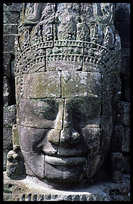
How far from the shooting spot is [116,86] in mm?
3055

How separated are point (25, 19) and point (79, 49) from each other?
Result: 98 centimetres

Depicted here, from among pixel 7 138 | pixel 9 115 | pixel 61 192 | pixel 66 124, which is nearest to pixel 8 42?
pixel 9 115

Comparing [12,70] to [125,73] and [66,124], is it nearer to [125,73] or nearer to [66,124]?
[66,124]

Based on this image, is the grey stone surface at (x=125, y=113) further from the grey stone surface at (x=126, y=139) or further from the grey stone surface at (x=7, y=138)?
the grey stone surface at (x=7, y=138)

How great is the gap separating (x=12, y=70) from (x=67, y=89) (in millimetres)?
1268

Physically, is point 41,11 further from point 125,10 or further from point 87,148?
point 87,148

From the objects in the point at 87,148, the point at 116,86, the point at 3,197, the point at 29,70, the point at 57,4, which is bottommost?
the point at 3,197

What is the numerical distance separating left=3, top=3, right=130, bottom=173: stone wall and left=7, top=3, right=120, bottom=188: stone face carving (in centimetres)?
48

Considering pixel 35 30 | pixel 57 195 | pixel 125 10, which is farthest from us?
pixel 125 10

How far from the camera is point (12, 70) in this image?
3.52 metres

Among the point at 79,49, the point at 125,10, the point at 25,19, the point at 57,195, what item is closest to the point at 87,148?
the point at 57,195

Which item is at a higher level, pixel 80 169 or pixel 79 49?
pixel 79 49

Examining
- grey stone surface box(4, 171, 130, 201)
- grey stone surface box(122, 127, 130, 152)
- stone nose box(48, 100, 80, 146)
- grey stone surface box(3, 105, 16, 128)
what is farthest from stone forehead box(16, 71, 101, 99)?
grey stone surface box(4, 171, 130, 201)

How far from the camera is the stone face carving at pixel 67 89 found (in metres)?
2.77
